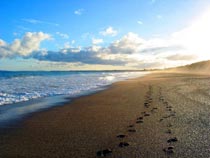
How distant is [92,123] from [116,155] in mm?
3846

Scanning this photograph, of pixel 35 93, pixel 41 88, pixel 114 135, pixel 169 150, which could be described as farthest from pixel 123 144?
pixel 41 88

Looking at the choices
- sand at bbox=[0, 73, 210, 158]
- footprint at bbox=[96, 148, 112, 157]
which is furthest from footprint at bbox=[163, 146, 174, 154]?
footprint at bbox=[96, 148, 112, 157]

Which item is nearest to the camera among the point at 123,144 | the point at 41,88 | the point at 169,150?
the point at 169,150

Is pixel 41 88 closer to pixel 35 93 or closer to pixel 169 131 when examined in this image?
pixel 35 93

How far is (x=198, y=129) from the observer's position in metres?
8.58

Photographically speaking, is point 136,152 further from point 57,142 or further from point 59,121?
point 59,121

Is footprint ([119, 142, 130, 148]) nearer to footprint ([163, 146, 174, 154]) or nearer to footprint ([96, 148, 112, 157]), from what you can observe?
footprint ([96, 148, 112, 157])

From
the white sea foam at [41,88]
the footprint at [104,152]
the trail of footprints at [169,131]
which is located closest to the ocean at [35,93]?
the white sea foam at [41,88]

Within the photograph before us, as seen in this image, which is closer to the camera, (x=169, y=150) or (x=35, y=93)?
(x=169, y=150)

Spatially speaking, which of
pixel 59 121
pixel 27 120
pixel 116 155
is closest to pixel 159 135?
pixel 116 155

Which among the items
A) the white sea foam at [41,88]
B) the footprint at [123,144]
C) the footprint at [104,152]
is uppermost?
the white sea foam at [41,88]

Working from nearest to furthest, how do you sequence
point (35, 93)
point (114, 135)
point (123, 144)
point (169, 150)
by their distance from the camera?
point (169, 150)
point (123, 144)
point (114, 135)
point (35, 93)

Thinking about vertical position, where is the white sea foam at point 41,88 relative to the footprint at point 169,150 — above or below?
above

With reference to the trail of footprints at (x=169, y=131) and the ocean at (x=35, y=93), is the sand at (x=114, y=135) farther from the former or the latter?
the ocean at (x=35, y=93)
